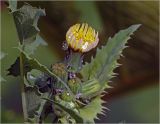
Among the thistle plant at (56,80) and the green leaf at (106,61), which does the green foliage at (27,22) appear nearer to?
the thistle plant at (56,80)

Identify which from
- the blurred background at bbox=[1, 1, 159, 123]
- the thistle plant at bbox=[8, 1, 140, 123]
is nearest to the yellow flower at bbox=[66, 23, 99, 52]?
the thistle plant at bbox=[8, 1, 140, 123]

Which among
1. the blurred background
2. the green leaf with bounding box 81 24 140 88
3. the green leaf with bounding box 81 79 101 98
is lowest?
the green leaf with bounding box 81 79 101 98

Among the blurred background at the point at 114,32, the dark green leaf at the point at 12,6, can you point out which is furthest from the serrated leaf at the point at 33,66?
the blurred background at the point at 114,32

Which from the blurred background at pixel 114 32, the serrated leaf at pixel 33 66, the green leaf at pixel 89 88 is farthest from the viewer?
the blurred background at pixel 114 32

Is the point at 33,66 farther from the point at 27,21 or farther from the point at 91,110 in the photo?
the point at 91,110

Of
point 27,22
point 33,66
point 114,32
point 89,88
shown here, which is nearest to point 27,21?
point 27,22

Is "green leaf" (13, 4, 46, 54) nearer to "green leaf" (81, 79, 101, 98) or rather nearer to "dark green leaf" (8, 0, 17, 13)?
"dark green leaf" (8, 0, 17, 13)

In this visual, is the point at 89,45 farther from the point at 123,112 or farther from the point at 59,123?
the point at 123,112
